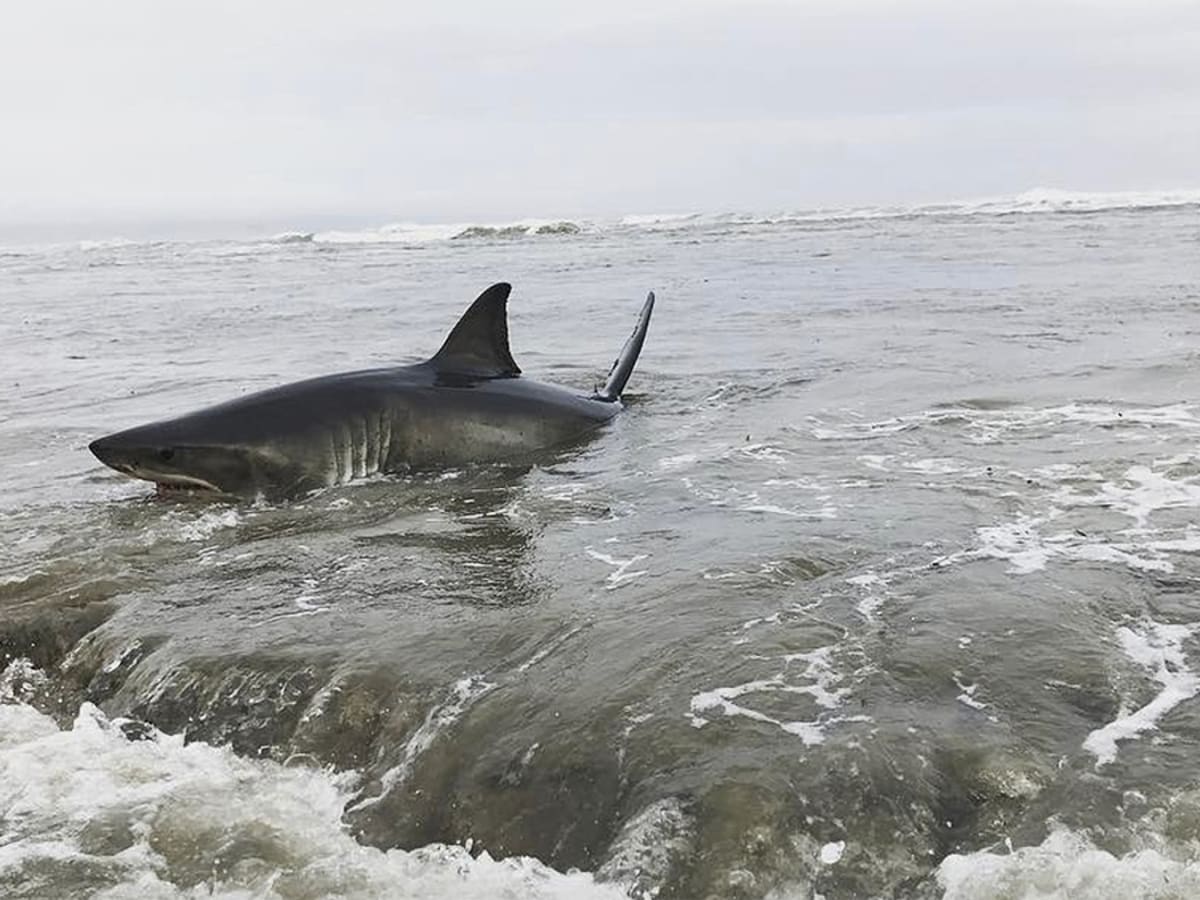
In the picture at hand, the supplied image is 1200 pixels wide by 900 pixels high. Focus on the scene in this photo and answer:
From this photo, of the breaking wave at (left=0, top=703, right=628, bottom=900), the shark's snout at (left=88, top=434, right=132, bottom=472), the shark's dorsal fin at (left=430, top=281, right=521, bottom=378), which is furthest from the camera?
the shark's dorsal fin at (left=430, top=281, right=521, bottom=378)

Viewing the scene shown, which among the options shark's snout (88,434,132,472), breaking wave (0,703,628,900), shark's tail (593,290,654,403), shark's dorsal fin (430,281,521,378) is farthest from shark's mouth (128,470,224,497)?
shark's tail (593,290,654,403)

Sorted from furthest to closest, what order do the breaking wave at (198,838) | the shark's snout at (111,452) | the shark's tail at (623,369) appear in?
Result: the shark's tail at (623,369)
the shark's snout at (111,452)
the breaking wave at (198,838)

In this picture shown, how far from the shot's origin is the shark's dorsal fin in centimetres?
769

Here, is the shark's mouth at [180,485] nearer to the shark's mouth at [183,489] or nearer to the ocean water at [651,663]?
the shark's mouth at [183,489]

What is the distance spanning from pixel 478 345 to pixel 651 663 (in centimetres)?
409

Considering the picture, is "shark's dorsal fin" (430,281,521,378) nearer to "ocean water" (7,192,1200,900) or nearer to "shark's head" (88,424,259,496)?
"ocean water" (7,192,1200,900)

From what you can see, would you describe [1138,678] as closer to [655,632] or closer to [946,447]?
[655,632]

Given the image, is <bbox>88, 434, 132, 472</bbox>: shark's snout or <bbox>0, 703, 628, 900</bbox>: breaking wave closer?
<bbox>0, 703, 628, 900</bbox>: breaking wave

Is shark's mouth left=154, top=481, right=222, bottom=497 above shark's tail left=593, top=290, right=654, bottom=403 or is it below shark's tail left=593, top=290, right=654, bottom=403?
below

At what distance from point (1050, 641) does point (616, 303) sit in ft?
48.8

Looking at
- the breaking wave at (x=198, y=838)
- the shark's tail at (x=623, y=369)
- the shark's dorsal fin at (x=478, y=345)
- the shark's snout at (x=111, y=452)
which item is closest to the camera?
the breaking wave at (x=198, y=838)

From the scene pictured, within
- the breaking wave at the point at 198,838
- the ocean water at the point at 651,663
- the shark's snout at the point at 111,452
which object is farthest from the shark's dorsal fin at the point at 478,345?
the breaking wave at the point at 198,838

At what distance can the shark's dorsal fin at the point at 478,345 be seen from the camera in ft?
25.2

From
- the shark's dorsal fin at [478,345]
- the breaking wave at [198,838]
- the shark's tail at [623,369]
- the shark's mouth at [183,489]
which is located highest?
the shark's dorsal fin at [478,345]
